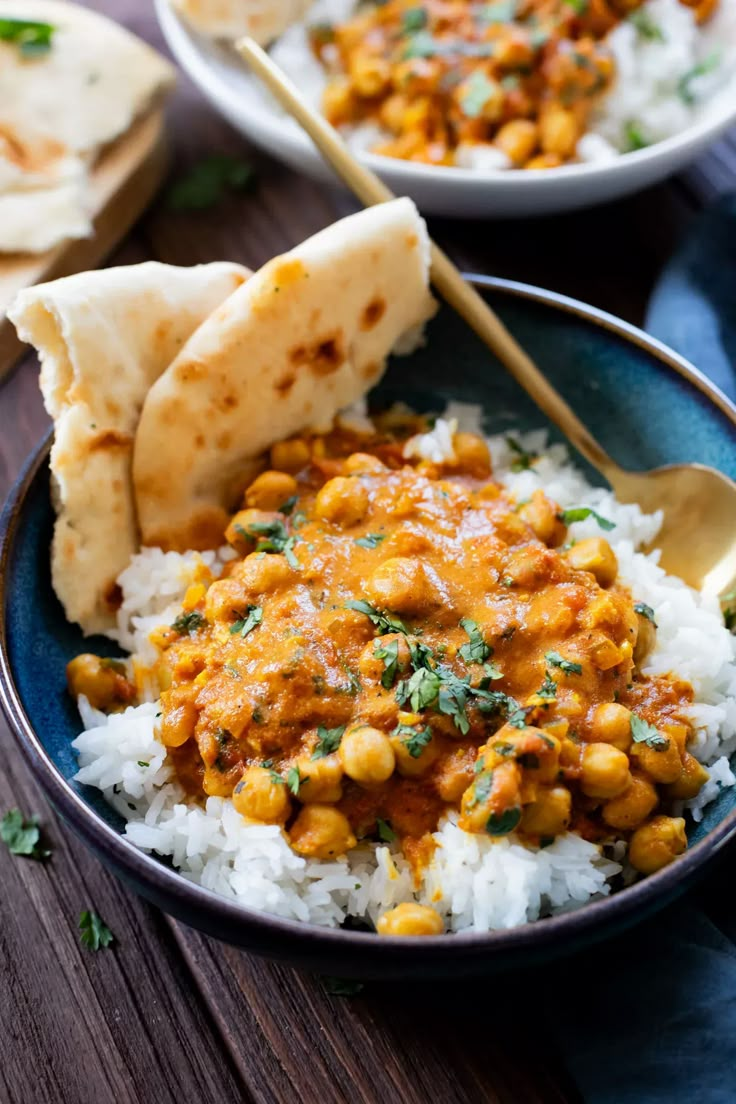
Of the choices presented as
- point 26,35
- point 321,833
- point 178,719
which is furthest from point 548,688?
point 26,35

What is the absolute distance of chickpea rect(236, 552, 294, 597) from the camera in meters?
3.01

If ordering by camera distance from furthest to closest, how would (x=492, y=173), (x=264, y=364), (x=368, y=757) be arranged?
(x=492, y=173) → (x=264, y=364) → (x=368, y=757)

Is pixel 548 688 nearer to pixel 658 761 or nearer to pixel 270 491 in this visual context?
pixel 658 761

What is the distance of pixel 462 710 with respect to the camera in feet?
8.91

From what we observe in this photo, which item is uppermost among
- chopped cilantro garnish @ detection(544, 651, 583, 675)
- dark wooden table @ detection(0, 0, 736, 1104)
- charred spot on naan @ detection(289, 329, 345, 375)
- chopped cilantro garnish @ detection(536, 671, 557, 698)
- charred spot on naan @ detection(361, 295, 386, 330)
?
charred spot on naan @ detection(361, 295, 386, 330)

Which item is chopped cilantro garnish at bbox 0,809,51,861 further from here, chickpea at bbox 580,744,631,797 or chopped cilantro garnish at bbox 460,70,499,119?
chopped cilantro garnish at bbox 460,70,499,119

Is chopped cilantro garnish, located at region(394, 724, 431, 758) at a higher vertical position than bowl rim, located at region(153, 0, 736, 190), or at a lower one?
lower

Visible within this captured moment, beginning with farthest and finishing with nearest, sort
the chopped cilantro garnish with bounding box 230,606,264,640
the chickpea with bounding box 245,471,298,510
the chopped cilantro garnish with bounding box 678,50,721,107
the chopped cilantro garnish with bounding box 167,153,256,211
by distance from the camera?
the chopped cilantro garnish with bounding box 167,153,256,211, the chopped cilantro garnish with bounding box 678,50,721,107, the chickpea with bounding box 245,471,298,510, the chopped cilantro garnish with bounding box 230,606,264,640

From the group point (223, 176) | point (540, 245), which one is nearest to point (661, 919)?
point (540, 245)

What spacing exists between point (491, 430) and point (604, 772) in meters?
1.59

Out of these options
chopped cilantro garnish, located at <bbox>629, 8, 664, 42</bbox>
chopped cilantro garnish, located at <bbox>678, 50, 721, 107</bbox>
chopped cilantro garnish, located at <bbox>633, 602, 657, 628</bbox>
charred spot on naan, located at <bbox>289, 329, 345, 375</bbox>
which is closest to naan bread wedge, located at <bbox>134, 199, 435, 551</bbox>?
charred spot on naan, located at <bbox>289, 329, 345, 375</bbox>

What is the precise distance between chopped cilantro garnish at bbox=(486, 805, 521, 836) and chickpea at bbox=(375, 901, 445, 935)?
0.79ft

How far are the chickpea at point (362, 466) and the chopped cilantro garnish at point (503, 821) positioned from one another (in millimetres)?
1226

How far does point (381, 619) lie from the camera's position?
2.88 metres
